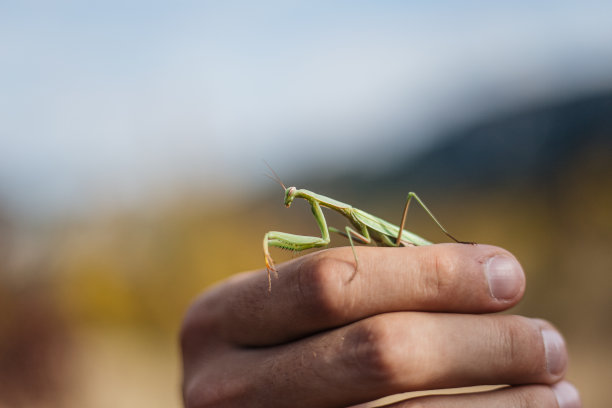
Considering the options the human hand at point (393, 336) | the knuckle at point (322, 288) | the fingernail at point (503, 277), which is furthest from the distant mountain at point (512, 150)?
the knuckle at point (322, 288)

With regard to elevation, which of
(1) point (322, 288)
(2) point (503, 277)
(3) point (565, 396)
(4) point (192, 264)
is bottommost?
(4) point (192, 264)

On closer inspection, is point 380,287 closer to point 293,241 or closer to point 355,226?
point 293,241

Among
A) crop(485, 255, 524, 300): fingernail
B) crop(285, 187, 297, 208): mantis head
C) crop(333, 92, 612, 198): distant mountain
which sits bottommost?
crop(485, 255, 524, 300): fingernail

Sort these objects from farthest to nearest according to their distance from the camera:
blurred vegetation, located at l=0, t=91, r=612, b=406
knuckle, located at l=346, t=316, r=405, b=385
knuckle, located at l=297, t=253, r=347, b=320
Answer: blurred vegetation, located at l=0, t=91, r=612, b=406 < knuckle, located at l=297, t=253, r=347, b=320 < knuckle, located at l=346, t=316, r=405, b=385

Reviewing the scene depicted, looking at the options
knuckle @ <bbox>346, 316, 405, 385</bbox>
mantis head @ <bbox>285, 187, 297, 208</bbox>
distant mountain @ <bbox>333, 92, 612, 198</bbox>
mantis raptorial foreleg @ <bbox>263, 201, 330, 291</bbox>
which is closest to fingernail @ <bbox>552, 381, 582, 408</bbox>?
knuckle @ <bbox>346, 316, 405, 385</bbox>

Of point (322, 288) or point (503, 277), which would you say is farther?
point (503, 277)

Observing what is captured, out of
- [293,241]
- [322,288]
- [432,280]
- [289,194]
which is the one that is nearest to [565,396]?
[432,280]

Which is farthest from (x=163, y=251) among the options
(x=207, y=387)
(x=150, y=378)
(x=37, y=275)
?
(x=207, y=387)

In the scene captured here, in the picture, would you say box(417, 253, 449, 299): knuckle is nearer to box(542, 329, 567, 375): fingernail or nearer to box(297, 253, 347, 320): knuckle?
box(297, 253, 347, 320): knuckle
